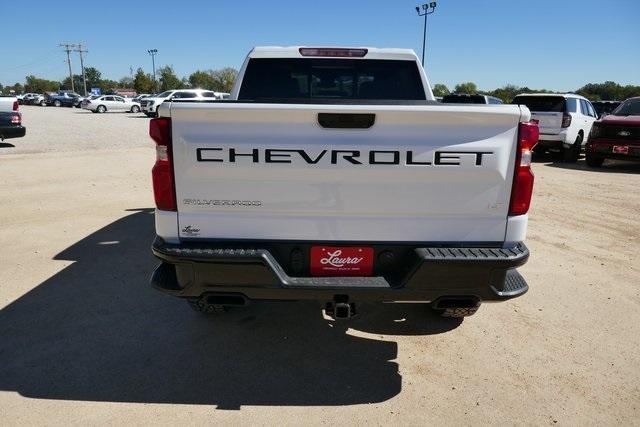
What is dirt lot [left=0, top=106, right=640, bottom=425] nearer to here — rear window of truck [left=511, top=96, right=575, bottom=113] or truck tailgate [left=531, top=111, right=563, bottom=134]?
truck tailgate [left=531, top=111, right=563, bottom=134]

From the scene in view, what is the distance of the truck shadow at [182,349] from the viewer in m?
2.82

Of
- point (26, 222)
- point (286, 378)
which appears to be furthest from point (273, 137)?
point (26, 222)

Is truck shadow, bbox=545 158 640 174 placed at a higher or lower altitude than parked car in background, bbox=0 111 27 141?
lower

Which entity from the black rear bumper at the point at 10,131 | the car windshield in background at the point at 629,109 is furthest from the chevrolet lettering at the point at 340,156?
the black rear bumper at the point at 10,131

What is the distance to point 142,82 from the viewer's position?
8581 centimetres

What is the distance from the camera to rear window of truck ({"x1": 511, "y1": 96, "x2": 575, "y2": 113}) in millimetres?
12797

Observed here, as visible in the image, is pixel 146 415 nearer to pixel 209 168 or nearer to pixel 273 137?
pixel 209 168

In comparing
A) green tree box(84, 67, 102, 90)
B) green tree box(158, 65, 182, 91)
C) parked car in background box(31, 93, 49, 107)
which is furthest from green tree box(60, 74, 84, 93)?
parked car in background box(31, 93, 49, 107)

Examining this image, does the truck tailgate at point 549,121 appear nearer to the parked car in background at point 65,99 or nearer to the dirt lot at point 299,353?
the dirt lot at point 299,353

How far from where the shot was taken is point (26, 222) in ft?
20.6

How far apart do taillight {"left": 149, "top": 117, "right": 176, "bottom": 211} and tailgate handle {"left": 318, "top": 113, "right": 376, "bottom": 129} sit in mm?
852

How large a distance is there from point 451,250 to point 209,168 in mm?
1445

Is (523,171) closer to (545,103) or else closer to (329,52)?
(329,52)

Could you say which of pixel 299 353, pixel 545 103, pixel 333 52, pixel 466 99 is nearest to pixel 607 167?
pixel 545 103
